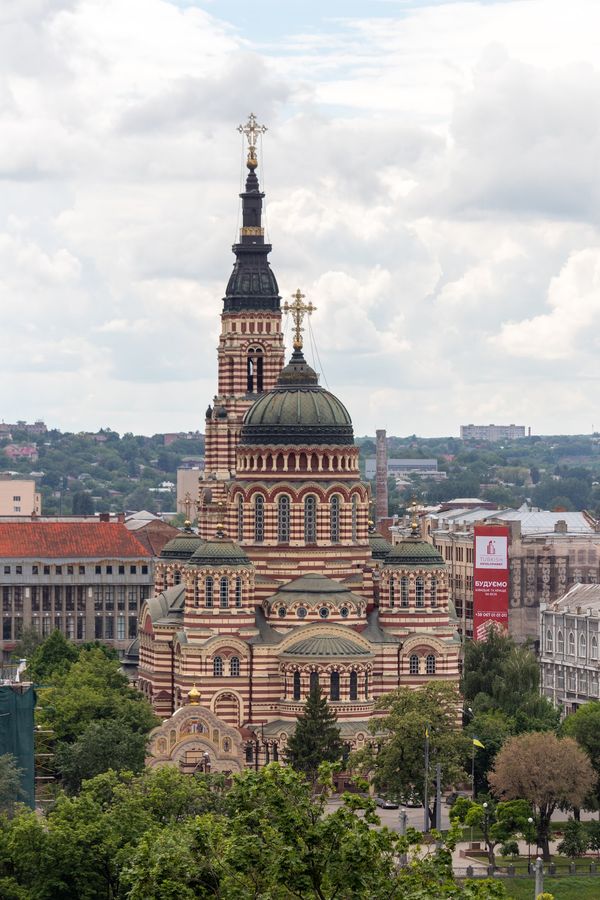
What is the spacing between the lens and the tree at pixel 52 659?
5231 inches

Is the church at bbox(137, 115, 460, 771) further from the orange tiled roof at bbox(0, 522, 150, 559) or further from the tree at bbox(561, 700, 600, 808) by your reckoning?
the orange tiled roof at bbox(0, 522, 150, 559)

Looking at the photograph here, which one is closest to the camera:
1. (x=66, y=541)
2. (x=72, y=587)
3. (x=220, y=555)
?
(x=220, y=555)

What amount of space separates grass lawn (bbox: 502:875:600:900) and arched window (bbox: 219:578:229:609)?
26440 millimetres

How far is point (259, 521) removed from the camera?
12562 cm

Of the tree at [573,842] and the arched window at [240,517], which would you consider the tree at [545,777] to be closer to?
the tree at [573,842]

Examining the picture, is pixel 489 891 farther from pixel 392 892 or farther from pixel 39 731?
pixel 39 731

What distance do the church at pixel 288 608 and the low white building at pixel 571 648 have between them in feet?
63.0

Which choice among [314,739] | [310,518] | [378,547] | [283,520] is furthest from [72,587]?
[314,739]

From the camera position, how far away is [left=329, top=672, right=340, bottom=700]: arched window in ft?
397

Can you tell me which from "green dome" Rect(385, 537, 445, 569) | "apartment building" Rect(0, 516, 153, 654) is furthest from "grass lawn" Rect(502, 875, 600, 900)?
"apartment building" Rect(0, 516, 153, 654)

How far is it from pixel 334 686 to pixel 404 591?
6.39 metres

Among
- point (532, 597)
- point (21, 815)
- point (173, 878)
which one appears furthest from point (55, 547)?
point (173, 878)

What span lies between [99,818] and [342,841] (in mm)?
21158

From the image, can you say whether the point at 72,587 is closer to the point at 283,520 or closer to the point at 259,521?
the point at 259,521
